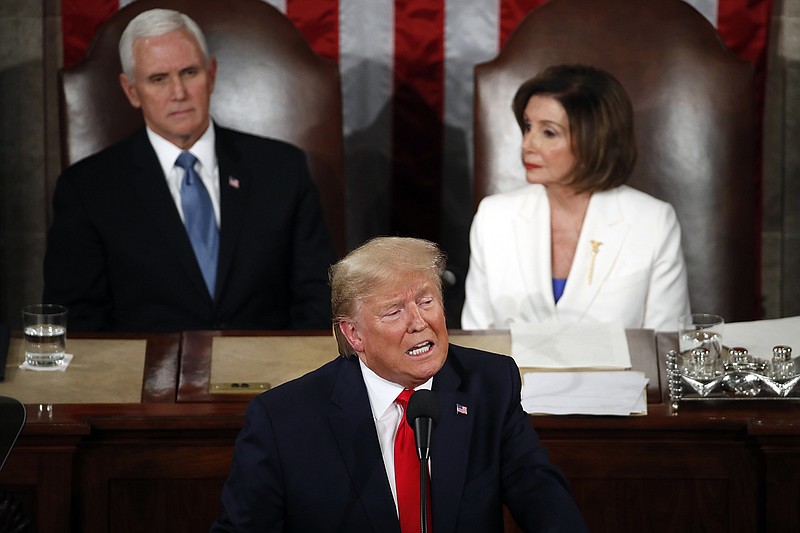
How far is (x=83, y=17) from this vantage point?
5.10 m

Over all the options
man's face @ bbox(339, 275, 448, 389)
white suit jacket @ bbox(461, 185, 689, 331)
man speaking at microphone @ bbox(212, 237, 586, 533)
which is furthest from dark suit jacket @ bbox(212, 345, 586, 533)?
white suit jacket @ bbox(461, 185, 689, 331)

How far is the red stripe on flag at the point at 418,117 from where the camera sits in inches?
203

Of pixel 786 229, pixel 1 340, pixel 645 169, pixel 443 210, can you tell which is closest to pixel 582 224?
pixel 645 169

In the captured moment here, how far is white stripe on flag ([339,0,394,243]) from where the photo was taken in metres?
5.16

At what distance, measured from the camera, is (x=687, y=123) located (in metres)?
4.79

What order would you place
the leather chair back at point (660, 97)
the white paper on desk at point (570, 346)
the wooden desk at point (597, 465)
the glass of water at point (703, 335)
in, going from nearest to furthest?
the wooden desk at point (597, 465) → the glass of water at point (703, 335) → the white paper on desk at point (570, 346) → the leather chair back at point (660, 97)

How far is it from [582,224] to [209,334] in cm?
142

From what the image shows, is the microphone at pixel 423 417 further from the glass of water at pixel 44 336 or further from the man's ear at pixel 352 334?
the glass of water at pixel 44 336

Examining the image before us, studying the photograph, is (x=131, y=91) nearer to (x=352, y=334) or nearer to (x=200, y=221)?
(x=200, y=221)

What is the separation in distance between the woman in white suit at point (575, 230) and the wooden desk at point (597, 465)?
109 centimetres

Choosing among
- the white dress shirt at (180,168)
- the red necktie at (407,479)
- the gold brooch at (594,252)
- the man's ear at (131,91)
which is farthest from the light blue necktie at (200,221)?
the red necktie at (407,479)

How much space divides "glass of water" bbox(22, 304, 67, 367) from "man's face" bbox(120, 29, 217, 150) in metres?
1.11

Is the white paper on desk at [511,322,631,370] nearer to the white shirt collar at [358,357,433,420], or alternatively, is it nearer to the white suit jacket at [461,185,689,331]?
the white suit jacket at [461,185,689,331]

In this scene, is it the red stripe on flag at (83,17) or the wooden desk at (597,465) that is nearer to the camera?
the wooden desk at (597,465)
